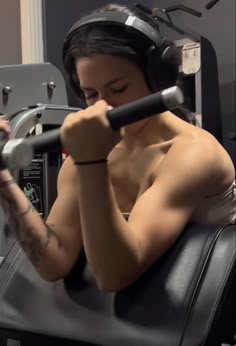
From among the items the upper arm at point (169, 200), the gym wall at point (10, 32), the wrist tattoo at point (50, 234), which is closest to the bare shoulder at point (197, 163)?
the upper arm at point (169, 200)

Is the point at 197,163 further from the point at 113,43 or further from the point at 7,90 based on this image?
the point at 7,90

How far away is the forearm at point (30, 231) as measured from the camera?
3.13ft

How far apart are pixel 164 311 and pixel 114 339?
3.4 inches

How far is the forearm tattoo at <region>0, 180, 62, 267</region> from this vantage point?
3.14 feet

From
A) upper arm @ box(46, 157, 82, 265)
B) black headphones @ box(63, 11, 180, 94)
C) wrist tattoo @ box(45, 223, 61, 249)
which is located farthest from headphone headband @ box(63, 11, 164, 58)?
wrist tattoo @ box(45, 223, 61, 249)

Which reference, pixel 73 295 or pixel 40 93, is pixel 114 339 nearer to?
Answer: pixel 73 295

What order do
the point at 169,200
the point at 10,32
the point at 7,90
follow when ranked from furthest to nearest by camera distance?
the point at 10,32 < the point at 7,90 < the point at 169,200

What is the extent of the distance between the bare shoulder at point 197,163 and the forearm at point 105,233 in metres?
0.14

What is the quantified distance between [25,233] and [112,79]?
29cm

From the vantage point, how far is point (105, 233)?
2.78ft

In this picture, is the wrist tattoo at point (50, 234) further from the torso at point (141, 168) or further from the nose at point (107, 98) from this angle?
the nose at point (107, 98)

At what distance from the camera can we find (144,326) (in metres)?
0.89

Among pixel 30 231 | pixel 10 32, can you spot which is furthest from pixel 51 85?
pixel 10 32

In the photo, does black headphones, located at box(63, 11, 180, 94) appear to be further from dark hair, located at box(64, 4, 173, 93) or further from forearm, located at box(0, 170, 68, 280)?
forearm, located at box(0, 170, 68, 280)
